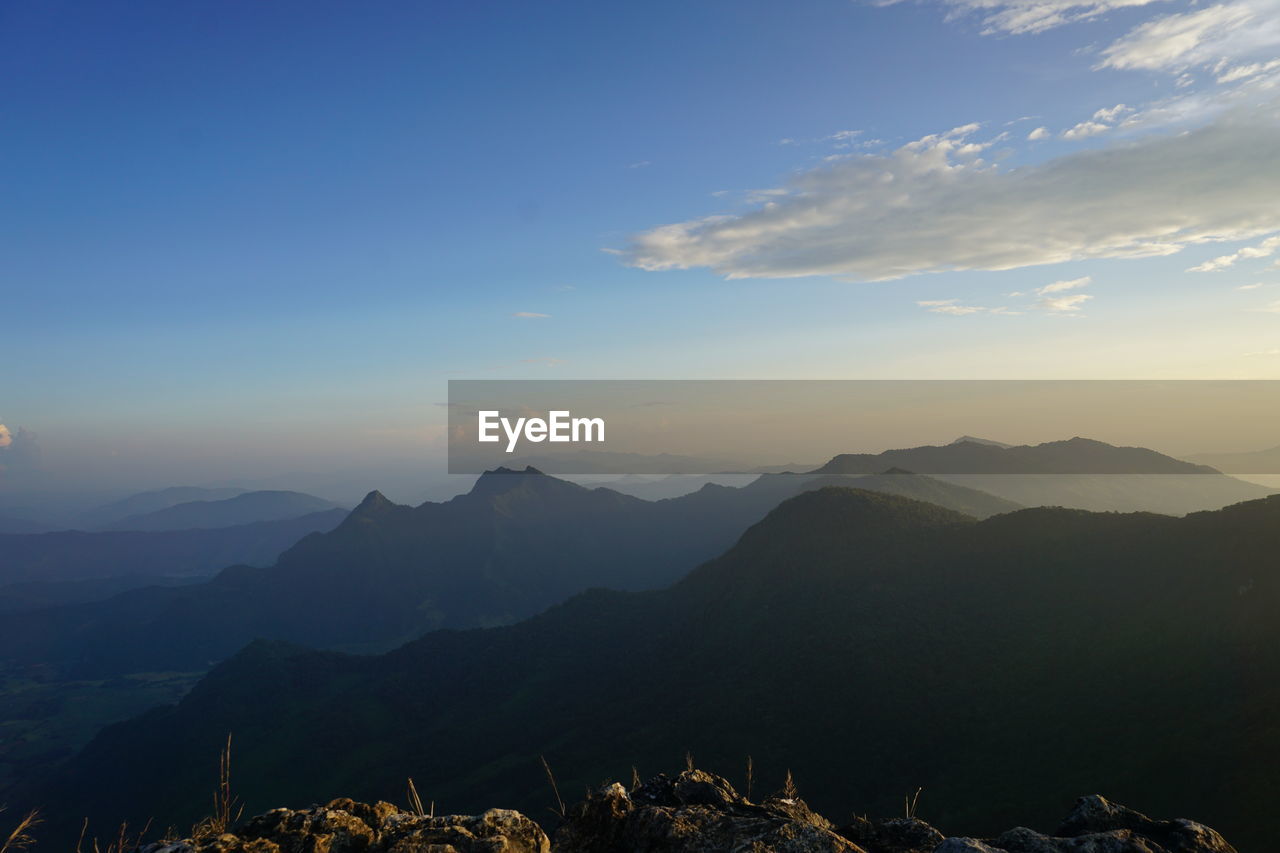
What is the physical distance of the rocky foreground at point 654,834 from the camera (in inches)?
324

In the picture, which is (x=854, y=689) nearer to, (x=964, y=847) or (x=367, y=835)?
(x=964, y=847)

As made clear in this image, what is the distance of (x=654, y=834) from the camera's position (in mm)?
9023

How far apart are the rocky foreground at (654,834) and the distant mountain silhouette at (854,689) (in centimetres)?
5859

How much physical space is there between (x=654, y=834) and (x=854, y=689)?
95446mm

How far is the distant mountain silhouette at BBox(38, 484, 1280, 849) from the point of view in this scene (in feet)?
211

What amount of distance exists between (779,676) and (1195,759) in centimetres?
5596

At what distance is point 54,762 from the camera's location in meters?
196

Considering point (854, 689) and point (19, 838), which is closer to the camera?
point (19, 838)

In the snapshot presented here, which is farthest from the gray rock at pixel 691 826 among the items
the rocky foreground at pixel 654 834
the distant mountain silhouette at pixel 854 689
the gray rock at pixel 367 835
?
the distant mountain silhouette at pixel 854 689

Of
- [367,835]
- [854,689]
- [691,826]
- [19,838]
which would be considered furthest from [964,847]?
[854,689]

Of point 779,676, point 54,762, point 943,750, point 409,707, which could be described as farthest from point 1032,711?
point 54,762

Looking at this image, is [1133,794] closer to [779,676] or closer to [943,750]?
[943,750]

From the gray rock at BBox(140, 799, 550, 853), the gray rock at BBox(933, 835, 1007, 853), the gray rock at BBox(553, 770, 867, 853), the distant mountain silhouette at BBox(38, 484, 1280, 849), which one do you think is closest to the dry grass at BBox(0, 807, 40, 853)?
the gray rock at BBox(140, 799, 550, 853)

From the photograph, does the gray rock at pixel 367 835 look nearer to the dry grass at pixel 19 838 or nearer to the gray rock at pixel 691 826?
the gray rock at pixel 691 826
